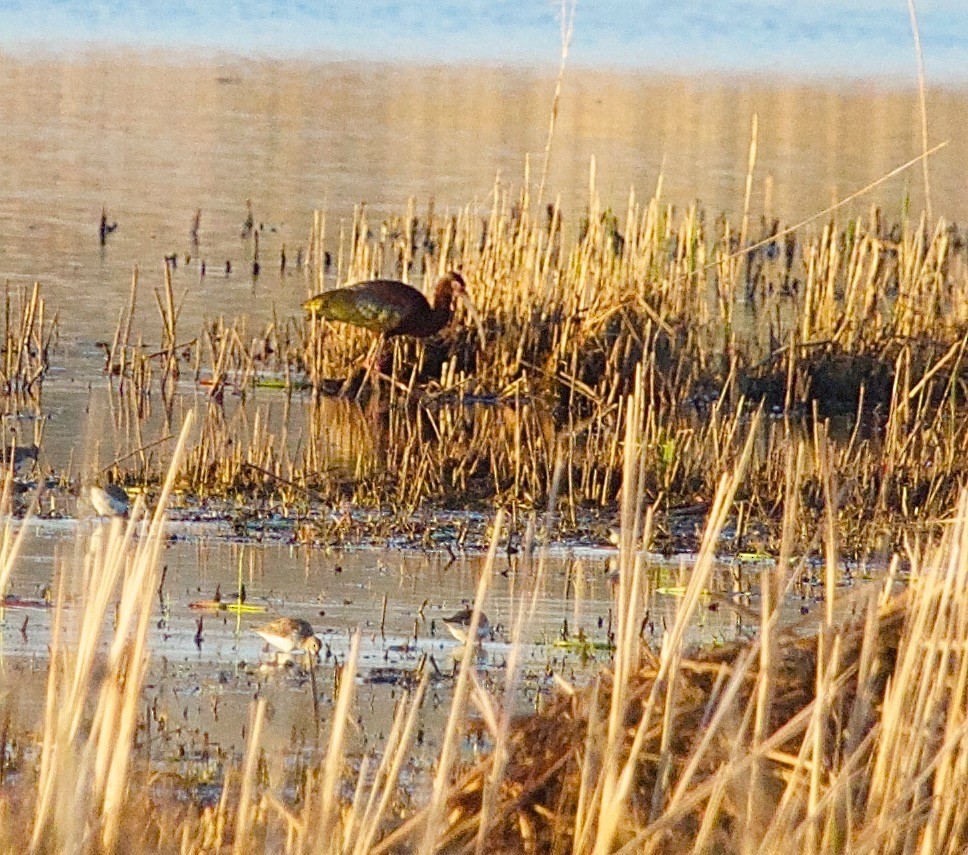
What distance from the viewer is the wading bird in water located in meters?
10.4

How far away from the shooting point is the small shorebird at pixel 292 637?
5.81 meters

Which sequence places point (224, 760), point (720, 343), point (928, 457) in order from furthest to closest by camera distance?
1. point (720, 343)
2. point (928, 457)
3. point (224, 760)

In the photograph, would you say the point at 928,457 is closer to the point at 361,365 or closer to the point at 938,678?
the point at 361,365

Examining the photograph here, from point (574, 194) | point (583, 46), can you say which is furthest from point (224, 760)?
point (583, 46)

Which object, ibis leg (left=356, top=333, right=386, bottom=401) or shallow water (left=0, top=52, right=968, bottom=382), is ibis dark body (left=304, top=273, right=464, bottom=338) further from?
shallow water (left=0, top=52, right=968, bottom=382)

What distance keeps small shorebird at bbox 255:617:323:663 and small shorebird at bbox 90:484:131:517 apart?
1.32 meters

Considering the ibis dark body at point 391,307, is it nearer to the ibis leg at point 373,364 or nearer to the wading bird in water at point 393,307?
the wading bird in water at point 393,307

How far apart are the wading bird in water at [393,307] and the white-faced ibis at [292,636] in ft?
15.3

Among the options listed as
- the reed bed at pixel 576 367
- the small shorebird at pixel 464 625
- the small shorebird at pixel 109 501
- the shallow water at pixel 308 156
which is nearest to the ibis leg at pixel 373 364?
the reed bed at pixel 576 367

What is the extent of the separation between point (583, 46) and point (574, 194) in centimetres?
3881

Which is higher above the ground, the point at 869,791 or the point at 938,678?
the point at 938,678

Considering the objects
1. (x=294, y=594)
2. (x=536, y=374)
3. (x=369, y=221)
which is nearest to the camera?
(x=294, y=594)

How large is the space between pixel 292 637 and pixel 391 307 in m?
4.73

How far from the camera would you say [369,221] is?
1767cm
